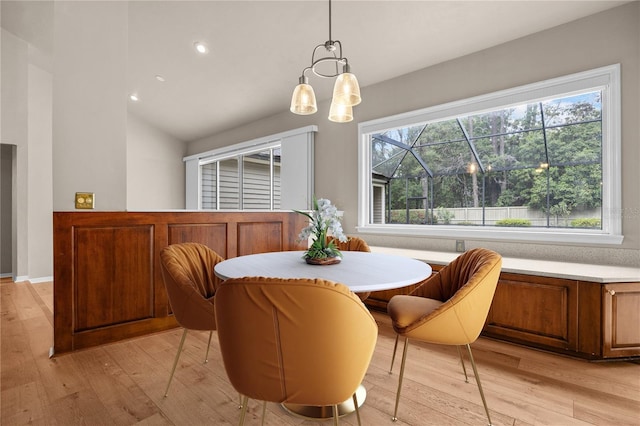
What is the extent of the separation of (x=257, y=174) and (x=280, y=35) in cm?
281

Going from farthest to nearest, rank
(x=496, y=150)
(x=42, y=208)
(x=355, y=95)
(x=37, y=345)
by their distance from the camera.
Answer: (x=42, y=208) → (x=496, y=150) → (x=37, y=345) → (x=355, y=95)

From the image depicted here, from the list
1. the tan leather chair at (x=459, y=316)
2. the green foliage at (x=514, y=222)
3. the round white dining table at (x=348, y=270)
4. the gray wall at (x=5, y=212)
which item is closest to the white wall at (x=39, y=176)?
the gray wall at (x=5, y=212)

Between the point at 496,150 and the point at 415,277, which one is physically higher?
the point at 496,150

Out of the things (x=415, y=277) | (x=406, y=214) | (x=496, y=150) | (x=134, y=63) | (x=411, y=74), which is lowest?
(x=415, y=277)

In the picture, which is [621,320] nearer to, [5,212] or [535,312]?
[535,312]

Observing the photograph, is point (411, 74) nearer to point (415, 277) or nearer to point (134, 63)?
point (415, 277)

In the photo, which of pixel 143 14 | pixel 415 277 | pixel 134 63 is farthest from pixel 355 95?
pixel 134 63

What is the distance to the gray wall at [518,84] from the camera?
244cm

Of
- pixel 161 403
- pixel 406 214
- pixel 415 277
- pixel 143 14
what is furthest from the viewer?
pixel 406 214

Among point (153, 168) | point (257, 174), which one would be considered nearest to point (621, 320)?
point (257, 174)

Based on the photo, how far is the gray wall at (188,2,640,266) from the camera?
2436 mm

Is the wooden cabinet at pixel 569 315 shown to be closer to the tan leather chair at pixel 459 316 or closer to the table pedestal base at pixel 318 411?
the tan leather chair at pixel 459 316

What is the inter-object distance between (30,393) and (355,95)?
2.55 metres

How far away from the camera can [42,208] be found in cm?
494
